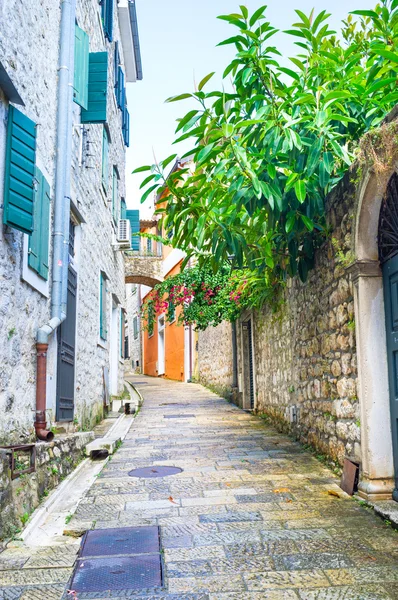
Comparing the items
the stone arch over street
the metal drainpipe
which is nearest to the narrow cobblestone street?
the metal drainpipe

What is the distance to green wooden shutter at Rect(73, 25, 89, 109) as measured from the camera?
6527 mm

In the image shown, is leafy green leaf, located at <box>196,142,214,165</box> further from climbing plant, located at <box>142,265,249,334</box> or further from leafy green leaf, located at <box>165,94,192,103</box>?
climbing plant, located at <box>142,265,249,334</box>

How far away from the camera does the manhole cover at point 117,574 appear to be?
9.36ft

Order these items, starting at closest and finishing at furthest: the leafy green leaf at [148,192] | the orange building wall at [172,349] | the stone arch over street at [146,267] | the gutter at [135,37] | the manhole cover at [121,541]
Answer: the manhole cover at [121,541]
the leafy green leaf at [148,192]
the gutter at [135,37]
the orange building wall at [172,349]
the stone arch over street at [146,267]

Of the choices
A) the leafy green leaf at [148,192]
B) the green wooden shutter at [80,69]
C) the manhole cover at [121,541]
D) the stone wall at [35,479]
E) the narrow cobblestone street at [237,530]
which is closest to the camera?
the narrow cobblestone street at [237,530]

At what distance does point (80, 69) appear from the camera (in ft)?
21.8

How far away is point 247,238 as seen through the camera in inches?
223

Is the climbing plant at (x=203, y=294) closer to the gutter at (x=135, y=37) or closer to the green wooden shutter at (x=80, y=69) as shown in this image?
the green wooden shutter at (x=80, y=69)

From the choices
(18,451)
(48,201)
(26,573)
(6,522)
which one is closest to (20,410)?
(18,451)

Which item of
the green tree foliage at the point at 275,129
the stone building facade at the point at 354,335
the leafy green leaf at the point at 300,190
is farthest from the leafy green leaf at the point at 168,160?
the stone building facade at the point at 354,335

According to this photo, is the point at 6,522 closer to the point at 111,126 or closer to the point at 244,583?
the point at 244,583

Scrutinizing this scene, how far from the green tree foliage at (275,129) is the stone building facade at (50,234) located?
1.28 m

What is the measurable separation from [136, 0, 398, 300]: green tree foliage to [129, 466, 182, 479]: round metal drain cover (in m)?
2.16

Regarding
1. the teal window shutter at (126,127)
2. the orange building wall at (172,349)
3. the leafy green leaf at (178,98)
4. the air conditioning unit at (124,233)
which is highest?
the teal window shutter at (126,127)
